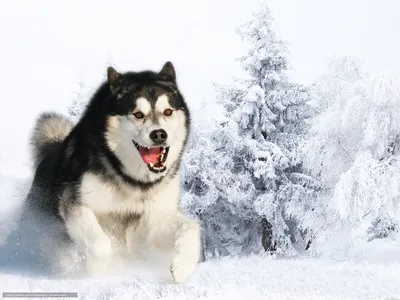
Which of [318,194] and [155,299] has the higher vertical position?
[155,299]

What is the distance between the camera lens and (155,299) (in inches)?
211

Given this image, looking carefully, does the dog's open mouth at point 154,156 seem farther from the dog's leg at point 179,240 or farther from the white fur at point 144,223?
the dog's leg at point 179,240

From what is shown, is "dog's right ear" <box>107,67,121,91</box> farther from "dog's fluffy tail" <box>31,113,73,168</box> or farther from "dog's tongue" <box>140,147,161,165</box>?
"dog's fluffy tail" <box>31,113,73,168</box>

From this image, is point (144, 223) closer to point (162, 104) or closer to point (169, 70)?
point (162, 104)

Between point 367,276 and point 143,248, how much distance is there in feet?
10.8

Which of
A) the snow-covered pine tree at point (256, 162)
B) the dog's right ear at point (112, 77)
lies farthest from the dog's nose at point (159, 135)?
the snow-covered pine tree at point (256, 162)

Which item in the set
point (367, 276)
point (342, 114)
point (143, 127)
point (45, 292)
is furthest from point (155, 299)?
point (342, 114)

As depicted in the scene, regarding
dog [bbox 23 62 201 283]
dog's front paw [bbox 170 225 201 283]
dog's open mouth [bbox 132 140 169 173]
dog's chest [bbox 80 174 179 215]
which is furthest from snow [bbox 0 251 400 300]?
dog's open mouth [bbox 132 140 169 173]

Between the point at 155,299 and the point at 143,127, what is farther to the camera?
the point at 143,127

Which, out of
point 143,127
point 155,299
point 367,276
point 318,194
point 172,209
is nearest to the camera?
point 155,299

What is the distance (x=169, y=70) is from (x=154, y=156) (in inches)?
48.9

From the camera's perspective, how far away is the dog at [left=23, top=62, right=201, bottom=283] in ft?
19.7

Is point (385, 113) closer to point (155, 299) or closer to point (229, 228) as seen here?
point (229, 228)

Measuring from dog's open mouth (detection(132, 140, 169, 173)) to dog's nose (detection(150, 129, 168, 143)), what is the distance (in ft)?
0.93
